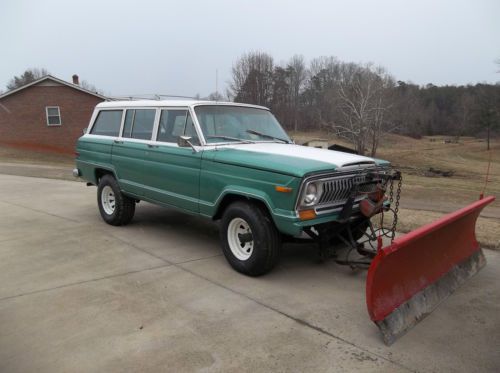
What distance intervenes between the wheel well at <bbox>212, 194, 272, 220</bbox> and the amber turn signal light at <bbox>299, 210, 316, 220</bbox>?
47cm

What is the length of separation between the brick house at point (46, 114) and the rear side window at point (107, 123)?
25039mm

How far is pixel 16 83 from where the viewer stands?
7669 cm

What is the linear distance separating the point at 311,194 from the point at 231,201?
114cm

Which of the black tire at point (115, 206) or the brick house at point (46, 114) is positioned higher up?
the brick house at point (46, 114)

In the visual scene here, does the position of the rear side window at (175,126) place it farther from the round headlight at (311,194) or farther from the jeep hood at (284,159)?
the round headlight at (311,194)

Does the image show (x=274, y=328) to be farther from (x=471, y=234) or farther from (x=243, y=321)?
(x=471, y=234)

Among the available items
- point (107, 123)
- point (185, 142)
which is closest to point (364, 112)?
point (107, 123)

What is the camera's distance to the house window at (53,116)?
1204 inches

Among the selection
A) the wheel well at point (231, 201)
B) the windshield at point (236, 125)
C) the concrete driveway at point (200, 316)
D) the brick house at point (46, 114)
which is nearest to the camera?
the concrete driveway at point (200, 316)

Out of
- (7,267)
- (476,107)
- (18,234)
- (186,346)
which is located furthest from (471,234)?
(476,107)

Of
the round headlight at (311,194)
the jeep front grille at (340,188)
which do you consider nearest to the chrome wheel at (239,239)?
the round headlight at (311,194)

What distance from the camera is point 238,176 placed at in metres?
4.82

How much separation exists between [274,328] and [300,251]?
231 cm

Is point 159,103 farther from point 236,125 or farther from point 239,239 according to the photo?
point 239,239
